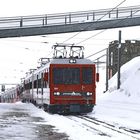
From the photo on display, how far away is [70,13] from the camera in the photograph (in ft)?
159

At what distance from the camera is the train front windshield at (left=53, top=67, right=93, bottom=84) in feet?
87.6

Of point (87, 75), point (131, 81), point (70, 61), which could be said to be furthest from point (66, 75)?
point (131, 81)

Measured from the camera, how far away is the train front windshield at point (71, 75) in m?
26.7

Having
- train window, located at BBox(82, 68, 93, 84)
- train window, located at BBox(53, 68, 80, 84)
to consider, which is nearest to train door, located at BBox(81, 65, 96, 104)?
train window, located at BBox(82, 68, 93, 84)

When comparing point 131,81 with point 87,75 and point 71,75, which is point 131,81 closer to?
point 87,75

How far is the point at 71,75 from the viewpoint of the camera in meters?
26.9

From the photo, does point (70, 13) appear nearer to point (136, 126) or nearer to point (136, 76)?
point (136, 76)

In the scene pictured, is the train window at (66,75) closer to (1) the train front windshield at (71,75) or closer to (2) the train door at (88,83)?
(1) the train front windshield at (71,75)

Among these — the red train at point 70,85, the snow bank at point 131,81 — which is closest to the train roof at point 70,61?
the red train at point 70,85

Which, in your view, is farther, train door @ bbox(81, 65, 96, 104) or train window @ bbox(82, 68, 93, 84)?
train window @ bbox(82, 68, 93, 84)

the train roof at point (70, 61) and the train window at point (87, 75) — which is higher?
the train roof at point (70, 61)

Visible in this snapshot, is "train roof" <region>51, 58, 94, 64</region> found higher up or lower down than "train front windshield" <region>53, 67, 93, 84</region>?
higher up

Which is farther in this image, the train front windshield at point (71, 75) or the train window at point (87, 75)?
the train window at point (87, 75)

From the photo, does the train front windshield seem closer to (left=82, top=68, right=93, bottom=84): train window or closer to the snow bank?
(left=82, top=68, right=93, bottom=84): train window
